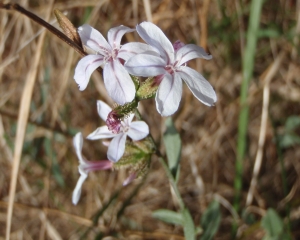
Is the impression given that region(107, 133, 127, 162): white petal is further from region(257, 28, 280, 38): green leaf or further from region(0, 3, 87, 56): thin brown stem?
region(257, 28, 280, 38): green leaf

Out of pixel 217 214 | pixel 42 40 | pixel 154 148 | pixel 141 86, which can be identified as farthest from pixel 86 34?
pixel 217 214

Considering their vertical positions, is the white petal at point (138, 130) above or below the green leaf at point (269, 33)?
below

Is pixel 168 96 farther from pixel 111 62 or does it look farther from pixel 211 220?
pixel 211 220

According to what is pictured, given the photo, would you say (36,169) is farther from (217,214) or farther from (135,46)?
(135,46)

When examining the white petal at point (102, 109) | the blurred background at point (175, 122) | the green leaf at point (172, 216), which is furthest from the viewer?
the blurred background at point (175, 122)

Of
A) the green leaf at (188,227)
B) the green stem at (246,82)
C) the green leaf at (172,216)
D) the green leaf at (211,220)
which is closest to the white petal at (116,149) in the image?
the green leaf at (188,227)

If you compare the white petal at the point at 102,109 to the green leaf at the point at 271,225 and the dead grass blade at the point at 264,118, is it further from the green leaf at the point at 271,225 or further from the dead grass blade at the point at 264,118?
the dead grass blade at the point at 264,118

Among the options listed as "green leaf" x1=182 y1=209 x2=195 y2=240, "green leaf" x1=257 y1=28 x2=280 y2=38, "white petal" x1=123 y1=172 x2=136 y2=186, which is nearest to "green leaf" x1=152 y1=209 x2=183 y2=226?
"green leaf" x1=182 y1=209 x2=195 y2=240
